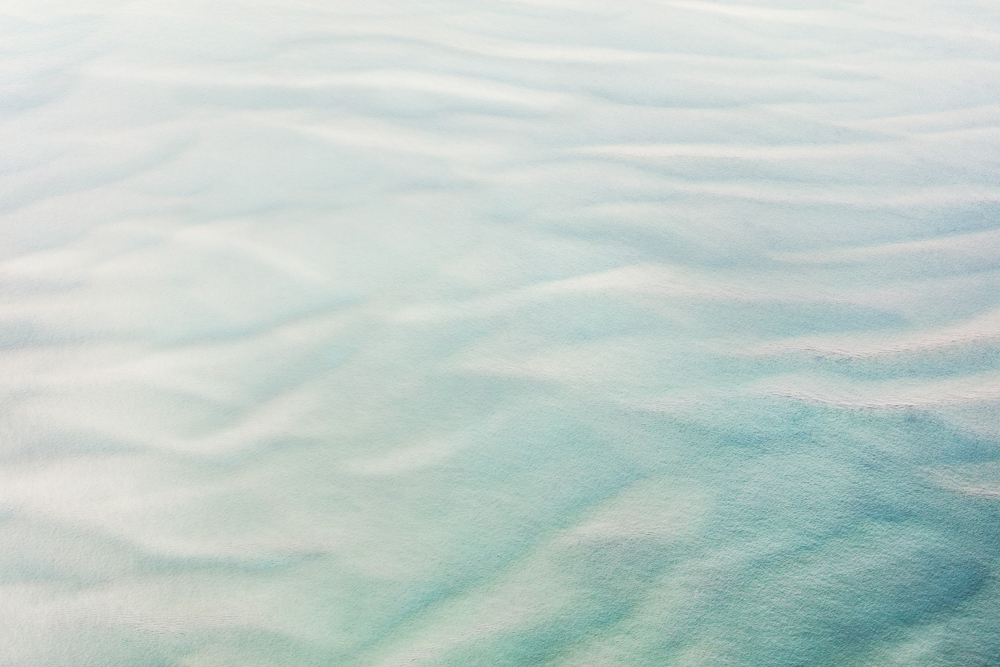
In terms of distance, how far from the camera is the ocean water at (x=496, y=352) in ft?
3.25

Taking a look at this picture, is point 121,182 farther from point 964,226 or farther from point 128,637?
point 964,226

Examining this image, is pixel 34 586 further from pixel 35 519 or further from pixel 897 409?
pixel 897 409

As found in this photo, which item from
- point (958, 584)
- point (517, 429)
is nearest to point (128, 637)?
point (517, 429)

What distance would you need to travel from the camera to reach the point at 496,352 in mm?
1299

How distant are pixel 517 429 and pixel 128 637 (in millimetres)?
506

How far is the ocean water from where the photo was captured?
990mm

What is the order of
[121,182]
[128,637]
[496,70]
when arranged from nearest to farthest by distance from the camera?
[128,637], [121,182], [496,70]

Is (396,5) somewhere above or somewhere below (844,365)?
above

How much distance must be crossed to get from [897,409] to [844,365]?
3.9 inches

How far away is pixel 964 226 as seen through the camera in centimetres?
156

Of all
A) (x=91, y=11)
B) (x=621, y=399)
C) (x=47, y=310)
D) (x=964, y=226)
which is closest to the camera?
(x=621, y=399)

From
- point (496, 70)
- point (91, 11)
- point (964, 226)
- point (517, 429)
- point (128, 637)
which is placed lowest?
point (128, 637)

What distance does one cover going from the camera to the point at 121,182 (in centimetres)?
171

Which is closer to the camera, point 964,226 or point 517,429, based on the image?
point 517,429
